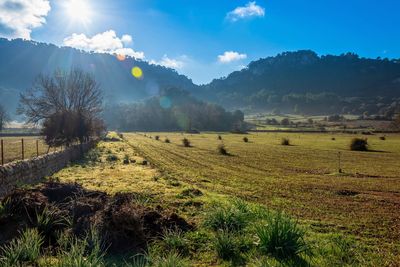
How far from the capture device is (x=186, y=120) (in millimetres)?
148750

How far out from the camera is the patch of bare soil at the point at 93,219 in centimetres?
765

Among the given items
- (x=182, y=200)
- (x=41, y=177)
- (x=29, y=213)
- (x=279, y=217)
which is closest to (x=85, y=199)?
(x=29, y=213)

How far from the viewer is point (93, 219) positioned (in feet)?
26.7

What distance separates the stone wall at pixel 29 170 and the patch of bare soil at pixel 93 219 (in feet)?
14.8

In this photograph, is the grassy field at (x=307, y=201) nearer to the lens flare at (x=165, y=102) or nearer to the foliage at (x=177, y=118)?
the foliage at (x=177, y=118)

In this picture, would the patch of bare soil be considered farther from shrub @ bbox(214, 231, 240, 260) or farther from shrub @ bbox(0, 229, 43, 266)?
shrub @ bbox(214, 231, 240, 260)

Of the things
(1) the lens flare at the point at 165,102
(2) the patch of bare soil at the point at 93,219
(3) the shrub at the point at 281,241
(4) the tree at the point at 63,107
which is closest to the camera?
(3) the shrub at the point at 281,241

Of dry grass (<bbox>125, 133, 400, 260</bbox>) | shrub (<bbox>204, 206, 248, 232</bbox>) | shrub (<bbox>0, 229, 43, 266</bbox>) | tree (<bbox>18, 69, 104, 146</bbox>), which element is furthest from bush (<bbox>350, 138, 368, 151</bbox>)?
shrub (<bbox>0, 229, 43, 266</bbox>)

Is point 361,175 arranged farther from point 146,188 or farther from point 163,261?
point 163,261

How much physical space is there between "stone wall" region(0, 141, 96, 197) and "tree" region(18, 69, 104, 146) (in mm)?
11365

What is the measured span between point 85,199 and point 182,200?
4.18 m

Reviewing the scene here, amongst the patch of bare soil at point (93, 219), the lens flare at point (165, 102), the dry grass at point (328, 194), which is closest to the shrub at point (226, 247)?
the patch of bare soil at point (93, 219)

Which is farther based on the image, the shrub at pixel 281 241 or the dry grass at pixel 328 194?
the dry grass at pixel 328 194

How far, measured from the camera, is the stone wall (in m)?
13.2
